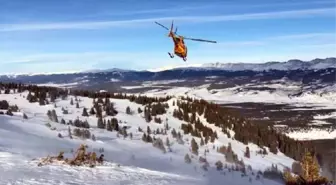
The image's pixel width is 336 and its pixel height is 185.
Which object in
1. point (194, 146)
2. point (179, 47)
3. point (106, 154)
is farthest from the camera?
point (194, 146)

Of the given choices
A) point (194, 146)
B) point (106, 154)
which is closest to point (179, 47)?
point (106, 154)

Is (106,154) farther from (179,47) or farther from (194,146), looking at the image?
(179,47)

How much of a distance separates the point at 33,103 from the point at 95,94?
645 cm

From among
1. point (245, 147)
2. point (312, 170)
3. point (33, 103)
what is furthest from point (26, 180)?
point (33, 103)

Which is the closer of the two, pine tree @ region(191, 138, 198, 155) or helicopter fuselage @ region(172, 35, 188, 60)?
helicopter fuselage @ region(172, 35, 188, 60)

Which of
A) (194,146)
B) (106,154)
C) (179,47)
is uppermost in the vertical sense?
(179,47)

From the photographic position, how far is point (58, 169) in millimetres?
13961

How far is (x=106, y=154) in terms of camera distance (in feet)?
65.1

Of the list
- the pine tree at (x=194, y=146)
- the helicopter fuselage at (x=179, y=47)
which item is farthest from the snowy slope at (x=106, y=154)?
the helicopter fuselage at (x=179, y=47)

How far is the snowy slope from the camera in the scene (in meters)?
13.4

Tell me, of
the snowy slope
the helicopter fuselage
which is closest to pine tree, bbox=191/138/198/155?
the snowy slope

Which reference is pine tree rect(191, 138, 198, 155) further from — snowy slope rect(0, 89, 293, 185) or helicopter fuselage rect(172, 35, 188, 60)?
helicopter fuselage rect(172, 35, 188, 60)

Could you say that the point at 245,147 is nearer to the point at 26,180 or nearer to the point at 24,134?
the point at 24,134

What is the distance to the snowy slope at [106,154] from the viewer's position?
13414mm
